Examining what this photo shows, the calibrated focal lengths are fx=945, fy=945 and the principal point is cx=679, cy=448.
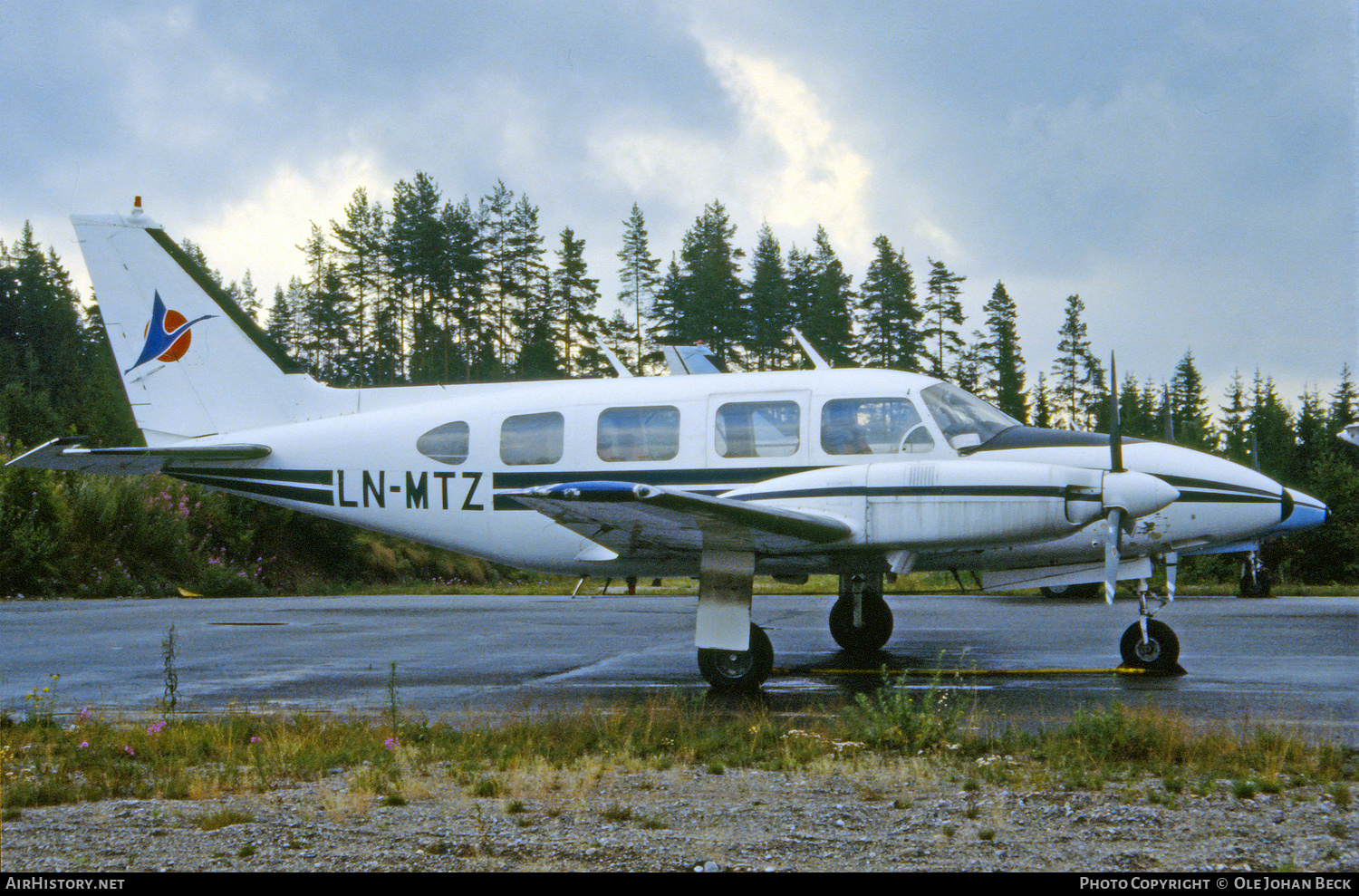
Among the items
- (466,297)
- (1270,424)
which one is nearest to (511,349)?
(466,297)

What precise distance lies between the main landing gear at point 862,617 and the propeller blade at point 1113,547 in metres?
2.99

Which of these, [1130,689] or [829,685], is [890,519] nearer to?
[829,685]

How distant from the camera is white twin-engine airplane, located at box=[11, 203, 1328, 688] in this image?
7.65 meters

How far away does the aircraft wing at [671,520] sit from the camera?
671 centimetres

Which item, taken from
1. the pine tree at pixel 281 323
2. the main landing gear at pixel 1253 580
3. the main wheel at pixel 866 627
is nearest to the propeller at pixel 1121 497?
the main wheel at pixel 866 627

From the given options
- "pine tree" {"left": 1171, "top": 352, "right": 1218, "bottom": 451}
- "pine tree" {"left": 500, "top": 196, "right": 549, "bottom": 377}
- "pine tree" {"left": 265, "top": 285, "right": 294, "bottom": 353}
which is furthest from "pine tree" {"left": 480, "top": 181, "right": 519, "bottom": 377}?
"pine tree" {"left": 1171, "top": 352, "right": 1218, "bottom": 451}

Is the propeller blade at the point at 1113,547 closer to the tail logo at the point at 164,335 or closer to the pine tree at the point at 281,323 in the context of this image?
the tail logo at the point at 164,335

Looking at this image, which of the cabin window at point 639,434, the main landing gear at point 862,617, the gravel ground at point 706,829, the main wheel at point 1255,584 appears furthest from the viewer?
the main wheel at point 1255,584

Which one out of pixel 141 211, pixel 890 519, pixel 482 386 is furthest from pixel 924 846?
pixel 141 211

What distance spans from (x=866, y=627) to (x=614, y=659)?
9.51 feet

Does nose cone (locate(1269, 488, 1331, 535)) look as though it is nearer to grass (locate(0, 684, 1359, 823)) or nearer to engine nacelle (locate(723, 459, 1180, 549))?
engine nacelle (locate(723, 459, 1180, 549))

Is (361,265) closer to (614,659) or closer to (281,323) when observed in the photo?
(281,323)

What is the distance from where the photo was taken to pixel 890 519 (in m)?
7.75
